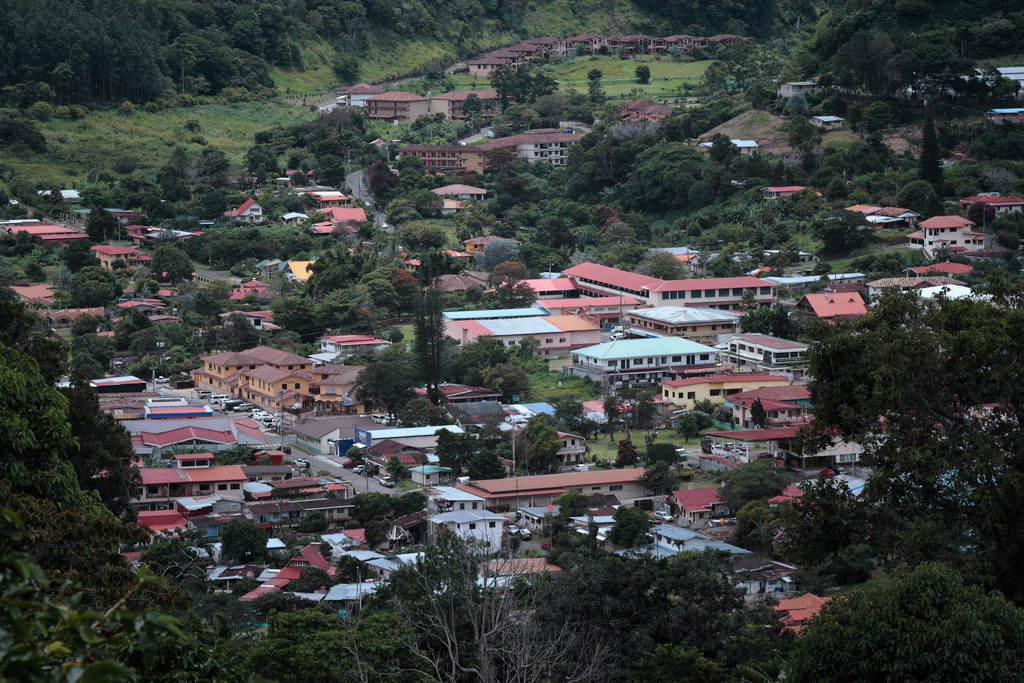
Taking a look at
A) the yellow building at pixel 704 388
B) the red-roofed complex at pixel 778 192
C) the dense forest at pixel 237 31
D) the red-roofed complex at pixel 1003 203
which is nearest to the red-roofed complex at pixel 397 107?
the dense forest at pixel 237 31

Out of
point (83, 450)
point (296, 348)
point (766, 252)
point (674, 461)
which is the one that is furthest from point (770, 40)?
point (83, 450)

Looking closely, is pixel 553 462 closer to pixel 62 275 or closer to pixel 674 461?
pixel 674 461

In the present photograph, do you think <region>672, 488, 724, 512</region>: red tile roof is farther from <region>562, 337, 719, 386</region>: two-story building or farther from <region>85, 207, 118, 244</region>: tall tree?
<region>85, 207, 118, 244</region>: tall tree

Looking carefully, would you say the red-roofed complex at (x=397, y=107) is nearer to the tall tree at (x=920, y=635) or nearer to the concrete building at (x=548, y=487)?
the concrete building at (x=548, y=487)

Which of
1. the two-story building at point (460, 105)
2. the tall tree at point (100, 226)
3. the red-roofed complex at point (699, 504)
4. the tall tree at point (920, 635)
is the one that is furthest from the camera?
the two-story building at point (460, 105)

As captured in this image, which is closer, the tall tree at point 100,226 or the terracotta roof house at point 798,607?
the terracotta roof house at point 798,607

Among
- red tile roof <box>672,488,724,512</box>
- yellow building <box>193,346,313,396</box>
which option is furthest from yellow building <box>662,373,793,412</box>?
yellow building <box>193,346,313,396</box>

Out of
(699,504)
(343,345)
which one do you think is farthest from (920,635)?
(343,345)
